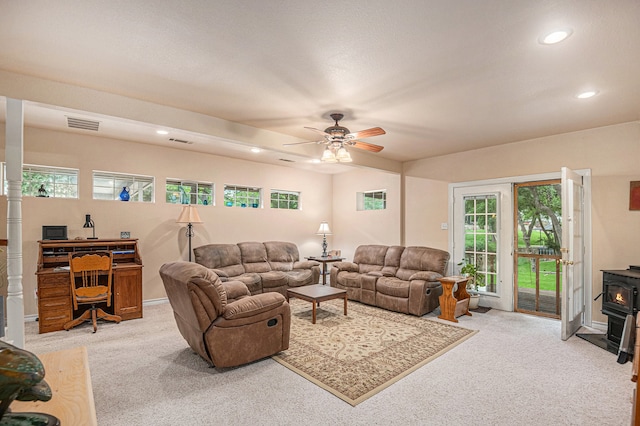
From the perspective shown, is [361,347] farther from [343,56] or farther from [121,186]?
[121,186]

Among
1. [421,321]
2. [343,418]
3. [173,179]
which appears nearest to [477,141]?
[421,321]

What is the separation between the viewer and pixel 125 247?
5.03 metres

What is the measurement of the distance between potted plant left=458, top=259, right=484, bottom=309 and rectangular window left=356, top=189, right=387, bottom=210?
86.1 inches

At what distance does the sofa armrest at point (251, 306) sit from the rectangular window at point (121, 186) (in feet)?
11.4

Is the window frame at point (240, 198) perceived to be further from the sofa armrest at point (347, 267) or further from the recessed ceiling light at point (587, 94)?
the recessed ceiling light at point (587, 94)

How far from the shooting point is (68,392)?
4.53 ft

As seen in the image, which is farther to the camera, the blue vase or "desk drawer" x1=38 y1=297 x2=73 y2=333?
the blue vase

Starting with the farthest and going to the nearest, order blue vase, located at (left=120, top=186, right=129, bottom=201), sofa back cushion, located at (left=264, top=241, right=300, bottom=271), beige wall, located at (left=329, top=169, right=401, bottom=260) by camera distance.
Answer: beige wall, located at (left=329, top=169, right=401, bottom=260)
sofa back cushion, located at (left=264, top=241, right=300, bottom=271)
blue vase, located at (left=120, top=186, right=129, bottom=201)

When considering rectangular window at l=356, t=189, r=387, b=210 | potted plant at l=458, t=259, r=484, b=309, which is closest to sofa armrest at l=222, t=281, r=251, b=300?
potted plant at l=458, t=259, r=484, b=309

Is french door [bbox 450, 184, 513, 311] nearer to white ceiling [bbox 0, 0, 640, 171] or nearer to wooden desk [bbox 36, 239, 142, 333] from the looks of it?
white ceiling [bbox 0, 0, 640, 171]

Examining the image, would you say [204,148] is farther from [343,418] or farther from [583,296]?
[583,296]

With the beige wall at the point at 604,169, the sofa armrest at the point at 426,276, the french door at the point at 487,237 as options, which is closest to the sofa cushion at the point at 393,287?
the sofa armrest at the point at 426,276

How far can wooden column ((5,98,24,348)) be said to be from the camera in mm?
2727

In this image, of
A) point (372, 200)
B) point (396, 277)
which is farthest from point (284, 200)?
point (396, 277)
